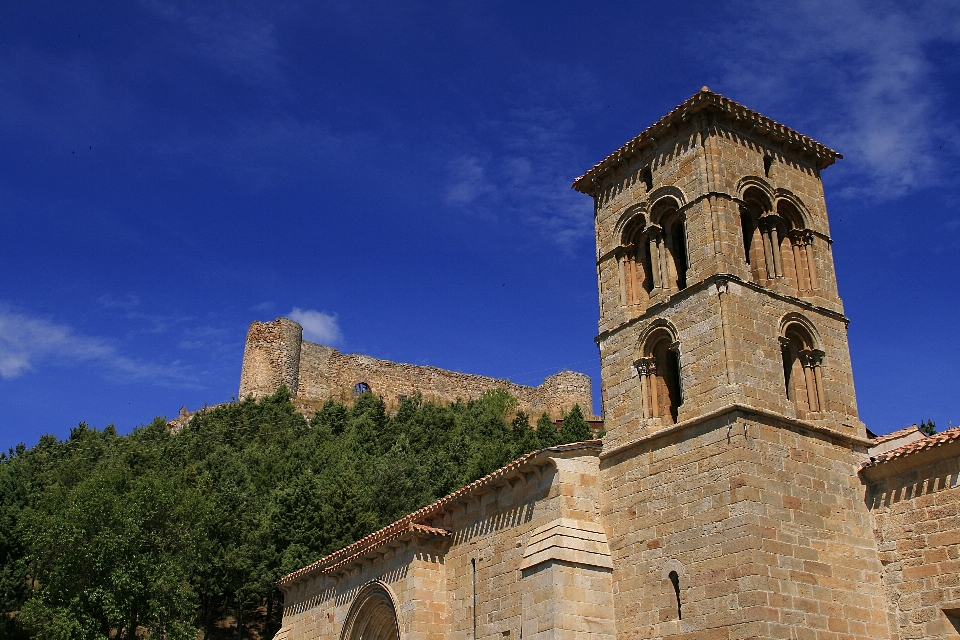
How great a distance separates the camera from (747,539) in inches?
578

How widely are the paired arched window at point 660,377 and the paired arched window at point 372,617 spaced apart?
8290 mm

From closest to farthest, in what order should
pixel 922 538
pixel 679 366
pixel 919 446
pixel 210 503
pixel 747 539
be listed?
1. pixel 747 539
2. pixel 922 538
3. pixel 919 446
4. pixel 679 366
5. pixel 210 503

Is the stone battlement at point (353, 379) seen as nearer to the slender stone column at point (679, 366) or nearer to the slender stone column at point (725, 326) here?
the slender stone column at point (679, 366)

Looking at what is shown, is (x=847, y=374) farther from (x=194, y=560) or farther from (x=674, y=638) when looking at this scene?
(x=194, y=560)

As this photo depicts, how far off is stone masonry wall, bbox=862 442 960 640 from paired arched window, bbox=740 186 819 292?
4.46 m

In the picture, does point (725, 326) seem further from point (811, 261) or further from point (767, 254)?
point (811, 261)

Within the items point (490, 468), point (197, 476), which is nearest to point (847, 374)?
point (490, 468)

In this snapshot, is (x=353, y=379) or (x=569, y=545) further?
(x=353, y=379)

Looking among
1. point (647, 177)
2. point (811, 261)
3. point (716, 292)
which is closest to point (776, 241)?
point (811, 261)

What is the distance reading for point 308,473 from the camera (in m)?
34.2

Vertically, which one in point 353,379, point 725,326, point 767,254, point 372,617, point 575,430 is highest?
point 353,379

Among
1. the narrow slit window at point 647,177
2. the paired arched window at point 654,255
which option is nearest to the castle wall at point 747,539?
the paired arched window at point 654,255

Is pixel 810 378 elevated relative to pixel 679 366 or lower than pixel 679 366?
lower

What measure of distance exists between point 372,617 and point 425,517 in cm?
320
